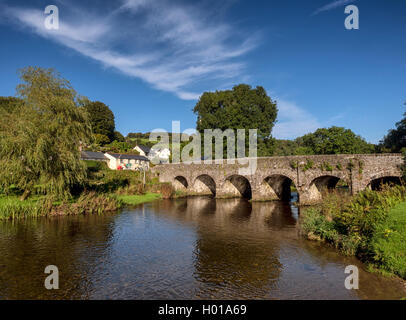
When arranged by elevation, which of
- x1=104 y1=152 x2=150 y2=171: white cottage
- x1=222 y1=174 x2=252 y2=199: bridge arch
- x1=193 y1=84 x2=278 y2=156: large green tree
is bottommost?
x1=222 y1=174 x2=252 y2=199: bridge arch

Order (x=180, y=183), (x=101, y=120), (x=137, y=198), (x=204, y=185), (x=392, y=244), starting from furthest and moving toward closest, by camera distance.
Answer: (x=101, y=120), (x=180, y=183), (x=204, y=185), (x=137, y=198), (x=392, y=244)

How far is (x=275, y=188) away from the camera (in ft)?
111

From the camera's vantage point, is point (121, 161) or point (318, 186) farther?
point (121, 161)

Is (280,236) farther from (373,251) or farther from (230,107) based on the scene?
(230,107)

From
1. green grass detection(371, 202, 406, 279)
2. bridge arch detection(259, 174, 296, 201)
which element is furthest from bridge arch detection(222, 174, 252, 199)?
green grass detection(371, 202, 406, 279)

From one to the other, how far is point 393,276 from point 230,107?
123 ft

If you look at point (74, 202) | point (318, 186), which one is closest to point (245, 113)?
point (318, 186)

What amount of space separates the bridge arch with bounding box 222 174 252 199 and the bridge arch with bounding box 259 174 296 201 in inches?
146

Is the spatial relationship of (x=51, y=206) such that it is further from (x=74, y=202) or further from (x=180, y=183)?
(x=180, y=183)

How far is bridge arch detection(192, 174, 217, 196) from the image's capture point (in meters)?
40.5

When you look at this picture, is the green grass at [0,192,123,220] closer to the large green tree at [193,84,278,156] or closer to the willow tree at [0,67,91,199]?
the willow tree at [0,67,91,199]

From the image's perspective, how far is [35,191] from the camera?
85.9 feet

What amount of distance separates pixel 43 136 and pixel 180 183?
25530 mm
